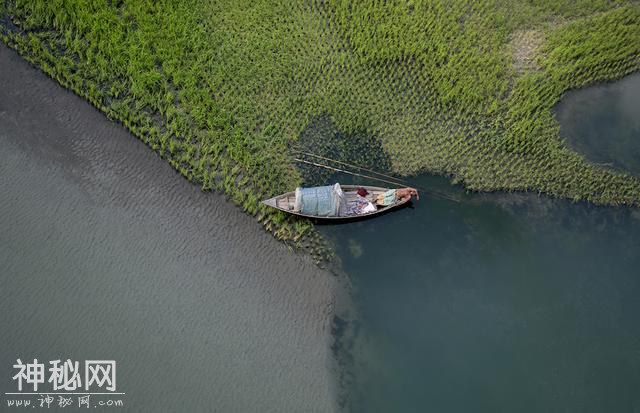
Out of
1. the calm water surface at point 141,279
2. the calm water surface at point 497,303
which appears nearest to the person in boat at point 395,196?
the calm water surface at point 497,303

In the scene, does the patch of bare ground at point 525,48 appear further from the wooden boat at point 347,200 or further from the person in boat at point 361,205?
the person in boat at point 361,205

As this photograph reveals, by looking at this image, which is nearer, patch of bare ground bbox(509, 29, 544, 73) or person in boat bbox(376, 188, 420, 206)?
person in boat bbox(376, 188, 420, 206)

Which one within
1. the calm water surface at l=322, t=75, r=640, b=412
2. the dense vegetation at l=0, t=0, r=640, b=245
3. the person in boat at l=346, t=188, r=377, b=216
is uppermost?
the dense vegetation at l=0, t=0, r=640, b=245

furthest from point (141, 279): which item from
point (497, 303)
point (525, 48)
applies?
point (525, 48)

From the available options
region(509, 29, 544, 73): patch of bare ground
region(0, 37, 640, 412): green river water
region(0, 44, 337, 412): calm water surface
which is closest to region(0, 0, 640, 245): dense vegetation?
region(509, 29, 544, 73): patch of bare ground

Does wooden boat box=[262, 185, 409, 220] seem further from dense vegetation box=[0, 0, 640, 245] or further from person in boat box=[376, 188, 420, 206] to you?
dense vegetation box=[0, 0, 640, 245]

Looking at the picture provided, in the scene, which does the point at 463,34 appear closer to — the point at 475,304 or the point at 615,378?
the point at 475,304

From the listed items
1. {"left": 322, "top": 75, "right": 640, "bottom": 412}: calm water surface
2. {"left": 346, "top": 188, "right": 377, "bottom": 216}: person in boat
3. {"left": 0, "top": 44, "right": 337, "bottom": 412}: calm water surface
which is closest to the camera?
{"left": 0, "top": 44, "right": 337, "bottom": 412}: calm water surface

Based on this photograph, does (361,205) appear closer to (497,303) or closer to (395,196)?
(395,196)
